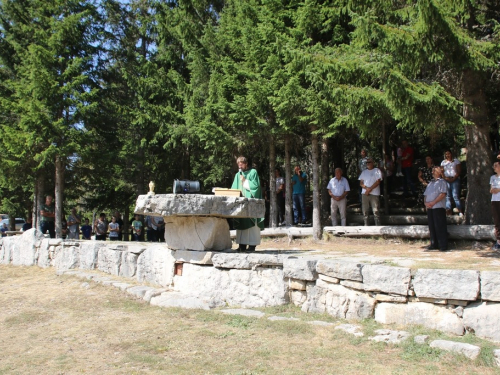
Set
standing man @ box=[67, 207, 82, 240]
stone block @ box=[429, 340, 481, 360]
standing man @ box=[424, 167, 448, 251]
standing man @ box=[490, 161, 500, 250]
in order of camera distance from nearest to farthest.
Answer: stone block @ box=[429, 340, 481, 360]
standing man @ box=[490, 161, 500, 250]
standing man @ box=[424, 167, 448, 251]
standing man @ box=[67, 207, 82, 240]

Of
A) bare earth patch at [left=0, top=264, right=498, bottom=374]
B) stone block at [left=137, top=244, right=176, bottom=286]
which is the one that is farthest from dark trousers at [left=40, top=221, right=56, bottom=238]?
bare earth patch at [left=0, top=264, right=498, bottom=374]

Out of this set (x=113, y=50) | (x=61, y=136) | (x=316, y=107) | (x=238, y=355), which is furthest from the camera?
(x=113, y=50)

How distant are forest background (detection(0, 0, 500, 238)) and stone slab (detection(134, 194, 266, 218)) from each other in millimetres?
2680

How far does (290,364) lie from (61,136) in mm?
12284

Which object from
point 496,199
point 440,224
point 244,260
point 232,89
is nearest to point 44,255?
point 232,89

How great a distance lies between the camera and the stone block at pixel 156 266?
7.13 meters

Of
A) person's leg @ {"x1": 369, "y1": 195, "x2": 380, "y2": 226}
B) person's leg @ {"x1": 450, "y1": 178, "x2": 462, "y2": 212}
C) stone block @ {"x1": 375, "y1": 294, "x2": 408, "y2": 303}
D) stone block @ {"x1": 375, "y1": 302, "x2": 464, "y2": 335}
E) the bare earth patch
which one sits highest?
person's leg @ {"x1": 450, "y1": 178, "x2": 462, "y2": 212}

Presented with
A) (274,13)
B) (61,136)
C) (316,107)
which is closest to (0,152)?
(61,136)

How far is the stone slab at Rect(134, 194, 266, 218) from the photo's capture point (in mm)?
6039

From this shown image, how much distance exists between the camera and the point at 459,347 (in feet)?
13.3

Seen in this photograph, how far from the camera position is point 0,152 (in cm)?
1409

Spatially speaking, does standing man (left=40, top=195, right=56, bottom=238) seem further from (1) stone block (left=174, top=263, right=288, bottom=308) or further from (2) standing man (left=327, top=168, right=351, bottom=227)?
(1) stone block (left=174, top=263, right=288, bottom=308)

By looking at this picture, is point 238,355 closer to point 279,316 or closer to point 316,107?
point 279,316

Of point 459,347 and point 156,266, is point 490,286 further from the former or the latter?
point 156,266
